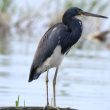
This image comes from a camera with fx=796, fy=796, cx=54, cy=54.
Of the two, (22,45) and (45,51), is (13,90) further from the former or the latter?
(22,45)

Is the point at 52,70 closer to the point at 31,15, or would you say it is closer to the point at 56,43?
the point at 56,43

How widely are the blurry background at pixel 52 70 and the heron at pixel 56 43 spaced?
1.21 metres

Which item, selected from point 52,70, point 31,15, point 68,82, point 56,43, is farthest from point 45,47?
point 31,15

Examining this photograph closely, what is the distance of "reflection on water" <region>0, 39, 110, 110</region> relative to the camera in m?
13.2

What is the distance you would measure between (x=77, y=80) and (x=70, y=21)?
4.14 m

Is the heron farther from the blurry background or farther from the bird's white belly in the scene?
the blurry background

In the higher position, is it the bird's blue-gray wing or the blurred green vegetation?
the blurred green vegetation

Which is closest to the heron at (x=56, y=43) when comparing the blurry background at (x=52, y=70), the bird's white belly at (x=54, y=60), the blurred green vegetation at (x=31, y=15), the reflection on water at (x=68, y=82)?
the bird's white belly at (x=54, y=60)

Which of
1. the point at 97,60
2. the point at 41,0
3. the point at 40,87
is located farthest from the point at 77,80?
the point at 41,0

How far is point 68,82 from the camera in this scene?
51.4 ft

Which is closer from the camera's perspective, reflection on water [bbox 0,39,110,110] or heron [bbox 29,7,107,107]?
heron [bbox 29,7,107,107]

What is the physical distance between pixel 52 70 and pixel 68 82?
1.91 m

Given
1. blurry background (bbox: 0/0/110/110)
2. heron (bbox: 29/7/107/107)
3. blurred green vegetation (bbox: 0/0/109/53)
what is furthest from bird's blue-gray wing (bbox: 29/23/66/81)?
blurred green vegetation (bbox: 0/0/109/53)

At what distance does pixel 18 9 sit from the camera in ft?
82.6
